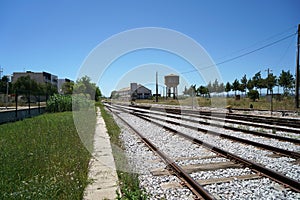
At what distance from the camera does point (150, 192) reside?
166 inches

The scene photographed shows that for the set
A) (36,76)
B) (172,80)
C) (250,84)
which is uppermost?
(36,76)

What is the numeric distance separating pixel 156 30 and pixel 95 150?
7314 millimetres

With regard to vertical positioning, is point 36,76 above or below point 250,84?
above

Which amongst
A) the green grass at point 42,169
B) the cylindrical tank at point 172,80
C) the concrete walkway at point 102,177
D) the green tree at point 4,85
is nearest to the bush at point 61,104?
the green tree at point 4,85

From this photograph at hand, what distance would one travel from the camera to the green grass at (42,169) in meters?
3.95

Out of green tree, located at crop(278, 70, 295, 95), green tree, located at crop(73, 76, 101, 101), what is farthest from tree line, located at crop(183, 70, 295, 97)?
green tree, located at crop(73, 76, 101, 101)

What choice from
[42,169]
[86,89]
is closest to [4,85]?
[86,89]

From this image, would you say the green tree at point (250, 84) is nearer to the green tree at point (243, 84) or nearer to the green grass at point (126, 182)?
the green tree at point (243, 84)

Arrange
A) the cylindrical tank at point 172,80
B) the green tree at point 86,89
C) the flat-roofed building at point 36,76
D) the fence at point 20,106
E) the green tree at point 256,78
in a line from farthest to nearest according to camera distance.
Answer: the flat-roofed building at point 36,76 < the green tree at point 256,78 < the cylindrical tank at point 172,80 < the green tree at point 86,89 < the fence at point 20,106

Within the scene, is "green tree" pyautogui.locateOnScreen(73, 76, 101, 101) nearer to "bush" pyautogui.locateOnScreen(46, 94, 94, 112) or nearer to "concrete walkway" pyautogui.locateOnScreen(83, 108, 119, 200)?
"bush" pyautogui.locateOnScreen(46, 94, 94, 112)

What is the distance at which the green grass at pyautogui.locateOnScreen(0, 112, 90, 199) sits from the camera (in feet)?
13.0

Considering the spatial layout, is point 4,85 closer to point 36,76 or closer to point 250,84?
point 36,76

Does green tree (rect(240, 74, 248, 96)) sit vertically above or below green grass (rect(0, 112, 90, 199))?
above

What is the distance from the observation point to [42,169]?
17.1 ft
